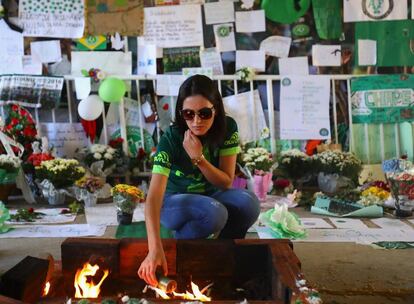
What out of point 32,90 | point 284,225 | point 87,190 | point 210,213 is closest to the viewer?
point 210,213

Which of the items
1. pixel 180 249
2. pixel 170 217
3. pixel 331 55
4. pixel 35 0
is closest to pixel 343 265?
pixel 170 217

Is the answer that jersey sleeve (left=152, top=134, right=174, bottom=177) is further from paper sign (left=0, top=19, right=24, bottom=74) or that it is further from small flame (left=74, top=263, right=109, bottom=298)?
paper sign (left=0, top=19, right=24, bottom=74)

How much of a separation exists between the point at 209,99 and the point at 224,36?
102 inches

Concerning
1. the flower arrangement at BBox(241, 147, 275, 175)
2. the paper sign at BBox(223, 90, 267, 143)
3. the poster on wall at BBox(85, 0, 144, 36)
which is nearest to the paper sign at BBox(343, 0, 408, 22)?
the paper sign at BBox(223, 90, 267, 143)

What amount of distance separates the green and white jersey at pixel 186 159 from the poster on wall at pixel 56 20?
2.57 meters

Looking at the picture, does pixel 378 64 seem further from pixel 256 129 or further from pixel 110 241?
pixel 110 241

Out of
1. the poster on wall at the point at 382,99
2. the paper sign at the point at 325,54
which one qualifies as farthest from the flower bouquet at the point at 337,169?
the paper sign at the point at 325,54

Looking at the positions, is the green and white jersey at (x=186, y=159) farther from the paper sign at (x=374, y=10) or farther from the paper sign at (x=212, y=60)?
the paper sign at (x=374, y=10)

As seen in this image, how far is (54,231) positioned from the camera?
263 cm

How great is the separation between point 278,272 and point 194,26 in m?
3.25

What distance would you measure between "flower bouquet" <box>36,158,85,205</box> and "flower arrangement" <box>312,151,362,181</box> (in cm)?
191

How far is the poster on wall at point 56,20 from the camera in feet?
13.0

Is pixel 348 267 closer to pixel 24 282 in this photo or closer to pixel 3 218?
pixel 24 282

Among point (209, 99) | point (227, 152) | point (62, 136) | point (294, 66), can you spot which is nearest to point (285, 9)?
point (294, 66)
